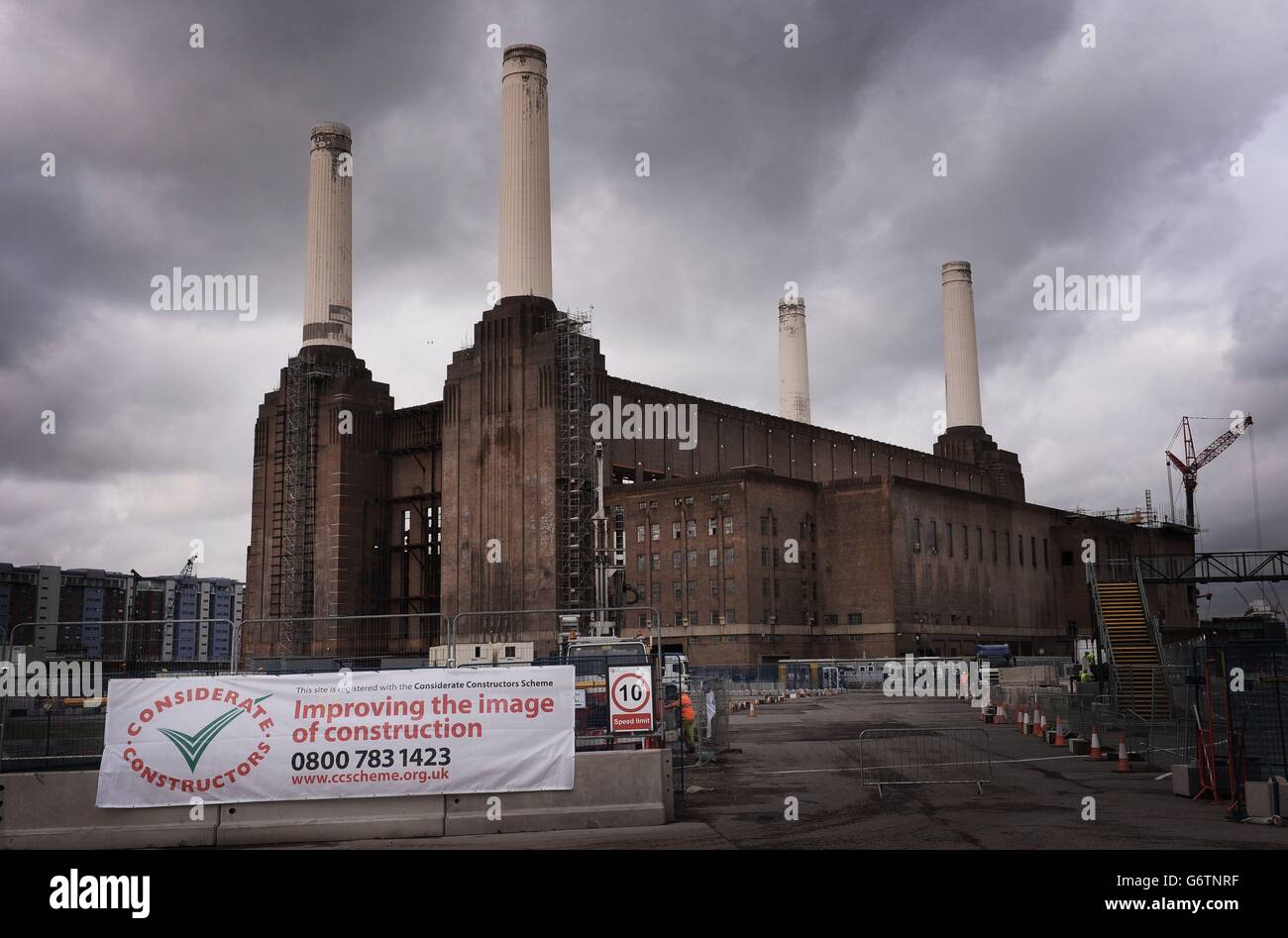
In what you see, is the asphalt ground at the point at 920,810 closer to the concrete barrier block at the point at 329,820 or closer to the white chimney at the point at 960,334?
the concrete barrier block at the point at 329,820

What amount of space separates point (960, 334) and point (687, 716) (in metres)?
107

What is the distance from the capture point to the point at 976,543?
97.6 m

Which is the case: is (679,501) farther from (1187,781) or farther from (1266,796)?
(1266,796)

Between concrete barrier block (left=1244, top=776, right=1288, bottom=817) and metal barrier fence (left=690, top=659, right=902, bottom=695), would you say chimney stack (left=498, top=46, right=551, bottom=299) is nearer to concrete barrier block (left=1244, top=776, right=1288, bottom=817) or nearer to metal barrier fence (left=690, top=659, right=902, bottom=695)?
metal barrier fence (left=690, top=659, right=902, bottom=695)

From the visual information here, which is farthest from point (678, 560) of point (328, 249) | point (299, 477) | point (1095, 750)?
point (1095, 750)

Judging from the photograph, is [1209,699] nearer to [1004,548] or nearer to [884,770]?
[884,770]

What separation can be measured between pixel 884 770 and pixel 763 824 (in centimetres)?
707

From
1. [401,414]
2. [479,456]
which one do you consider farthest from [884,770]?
[401,414]

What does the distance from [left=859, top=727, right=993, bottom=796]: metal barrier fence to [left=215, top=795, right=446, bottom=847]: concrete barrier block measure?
25.0ft

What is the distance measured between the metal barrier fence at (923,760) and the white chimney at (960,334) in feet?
324

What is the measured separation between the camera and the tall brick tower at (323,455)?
9300 cm

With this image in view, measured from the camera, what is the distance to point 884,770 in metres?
22.7
